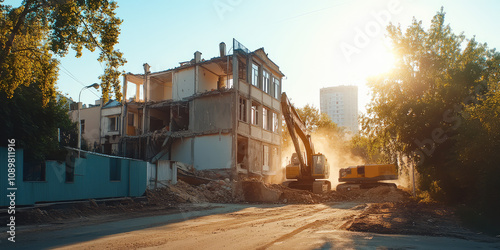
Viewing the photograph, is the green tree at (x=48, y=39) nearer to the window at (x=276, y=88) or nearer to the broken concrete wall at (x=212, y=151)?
the broken concrete wall at (x=212, y=151)

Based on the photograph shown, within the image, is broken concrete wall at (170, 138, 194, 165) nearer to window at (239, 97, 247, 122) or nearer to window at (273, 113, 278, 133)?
window at (239, 97, 247, 122)

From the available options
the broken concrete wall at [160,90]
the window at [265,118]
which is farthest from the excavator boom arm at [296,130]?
the broken concrete wall at [160,90]

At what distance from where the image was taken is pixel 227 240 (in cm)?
916

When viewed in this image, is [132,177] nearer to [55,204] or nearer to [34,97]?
[55,204]

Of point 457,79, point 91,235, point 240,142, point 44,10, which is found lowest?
point 91,235

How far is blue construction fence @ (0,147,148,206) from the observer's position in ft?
46.8

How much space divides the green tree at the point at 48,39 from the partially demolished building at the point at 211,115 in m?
16.5

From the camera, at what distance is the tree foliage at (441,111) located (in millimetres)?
14227

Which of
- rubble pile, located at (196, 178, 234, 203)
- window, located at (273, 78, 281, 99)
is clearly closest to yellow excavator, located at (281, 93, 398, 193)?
rubble pile, located at (196, 178, 234, 203)

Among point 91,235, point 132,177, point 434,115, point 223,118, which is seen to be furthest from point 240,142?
point 91,235

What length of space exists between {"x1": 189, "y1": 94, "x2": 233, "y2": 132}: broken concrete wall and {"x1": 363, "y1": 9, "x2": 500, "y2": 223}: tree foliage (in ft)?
37.4

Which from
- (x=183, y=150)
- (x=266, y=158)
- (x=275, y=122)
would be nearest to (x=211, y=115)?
(x=183, y=150)

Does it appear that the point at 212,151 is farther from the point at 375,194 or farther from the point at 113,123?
the point at 113,123

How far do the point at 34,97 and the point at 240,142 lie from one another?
66.2 feet
